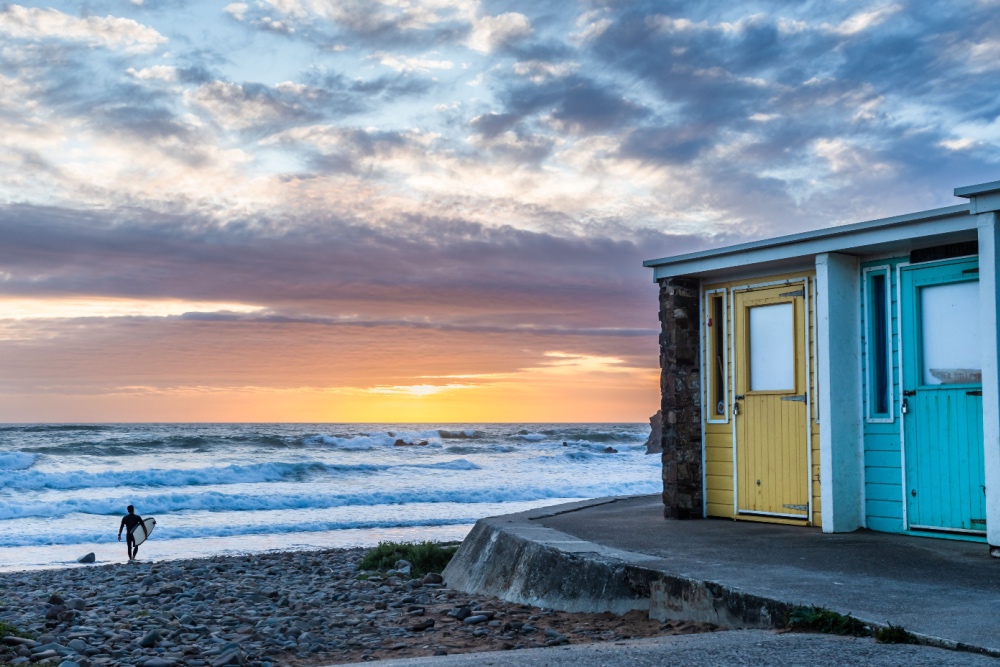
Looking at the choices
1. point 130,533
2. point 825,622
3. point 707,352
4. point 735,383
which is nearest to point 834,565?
point 825,622

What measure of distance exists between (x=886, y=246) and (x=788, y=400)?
1818 mm

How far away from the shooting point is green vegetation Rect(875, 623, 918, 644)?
4293 mm

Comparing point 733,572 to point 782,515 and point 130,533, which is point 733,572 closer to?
point 782,515

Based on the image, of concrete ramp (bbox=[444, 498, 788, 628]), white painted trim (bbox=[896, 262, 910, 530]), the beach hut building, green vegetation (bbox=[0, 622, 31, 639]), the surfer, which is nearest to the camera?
concrete ramp (bbox=[444, 498, 788, 628])

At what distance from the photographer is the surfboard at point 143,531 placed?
52.1ft

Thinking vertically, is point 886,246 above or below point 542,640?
above

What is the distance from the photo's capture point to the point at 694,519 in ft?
31.8

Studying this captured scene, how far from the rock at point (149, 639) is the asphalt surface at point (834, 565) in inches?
135

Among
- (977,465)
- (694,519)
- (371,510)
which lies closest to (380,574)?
(694,519)

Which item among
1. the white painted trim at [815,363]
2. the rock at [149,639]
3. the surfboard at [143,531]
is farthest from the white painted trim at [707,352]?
the surfboard at [143,531]

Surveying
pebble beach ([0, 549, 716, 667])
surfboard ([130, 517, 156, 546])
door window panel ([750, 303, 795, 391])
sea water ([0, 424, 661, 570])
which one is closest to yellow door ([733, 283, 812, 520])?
door window panel ([750, 303, 795, 391])

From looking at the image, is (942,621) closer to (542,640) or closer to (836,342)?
(542,640)

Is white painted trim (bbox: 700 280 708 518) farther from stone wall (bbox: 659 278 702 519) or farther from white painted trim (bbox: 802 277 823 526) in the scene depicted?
white painted trim (bbox: 802 277 823 526)

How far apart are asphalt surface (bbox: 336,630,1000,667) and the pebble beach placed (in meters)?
0.92
